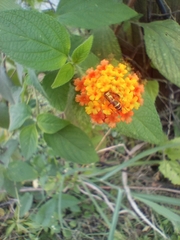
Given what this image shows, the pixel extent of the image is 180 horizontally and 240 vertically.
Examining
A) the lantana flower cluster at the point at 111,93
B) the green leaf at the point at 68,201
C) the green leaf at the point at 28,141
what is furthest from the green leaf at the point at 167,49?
the green leaf at the point at 68,201

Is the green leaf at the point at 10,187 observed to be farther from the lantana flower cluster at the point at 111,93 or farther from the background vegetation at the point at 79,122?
the lantana flower cluster at the point at 111,93

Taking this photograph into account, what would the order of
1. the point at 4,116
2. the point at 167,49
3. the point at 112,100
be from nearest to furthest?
the point at 112,100
the point at 167,49
the point at 4,116

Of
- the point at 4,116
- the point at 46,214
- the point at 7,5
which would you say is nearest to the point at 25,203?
the point at 46,214

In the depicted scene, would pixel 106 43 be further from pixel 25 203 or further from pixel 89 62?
pixel 25 203

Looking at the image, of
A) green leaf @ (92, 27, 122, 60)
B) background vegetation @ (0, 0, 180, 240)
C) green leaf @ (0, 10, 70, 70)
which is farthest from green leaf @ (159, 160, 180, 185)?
green leaf @ (0, 10, 70, 70)

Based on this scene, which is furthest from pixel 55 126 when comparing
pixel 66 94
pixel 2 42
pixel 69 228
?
pixel 69 228
